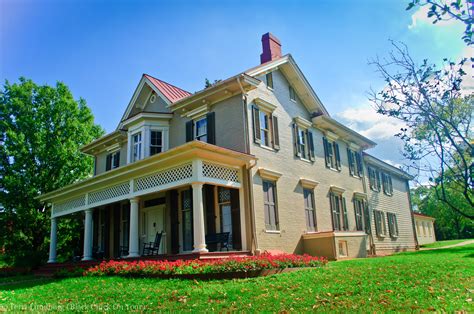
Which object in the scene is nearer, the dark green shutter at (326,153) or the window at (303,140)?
the window at (303,140)

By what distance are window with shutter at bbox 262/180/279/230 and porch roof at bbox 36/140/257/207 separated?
1422 millimetres

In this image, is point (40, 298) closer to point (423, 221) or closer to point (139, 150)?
point (139, 150)

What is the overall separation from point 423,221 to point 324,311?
126 feet

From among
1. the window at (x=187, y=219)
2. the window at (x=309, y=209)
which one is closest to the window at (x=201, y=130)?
A: the window at (x=187, y=219)

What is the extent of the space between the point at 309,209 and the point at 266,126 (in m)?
4.47

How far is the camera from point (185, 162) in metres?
12.1

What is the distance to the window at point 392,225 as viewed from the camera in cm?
2525

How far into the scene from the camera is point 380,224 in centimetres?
2402

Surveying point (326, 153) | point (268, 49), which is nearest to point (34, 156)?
point (268, 49)

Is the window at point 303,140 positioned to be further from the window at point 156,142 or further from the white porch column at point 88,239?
the white porch column at point 88,239

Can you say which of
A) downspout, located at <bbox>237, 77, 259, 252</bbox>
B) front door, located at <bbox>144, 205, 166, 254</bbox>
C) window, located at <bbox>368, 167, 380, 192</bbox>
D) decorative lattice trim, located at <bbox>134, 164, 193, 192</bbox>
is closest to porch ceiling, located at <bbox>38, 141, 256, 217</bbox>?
decorative lattice trim, located at <bbox>134, 164, 193, 192</bbox>

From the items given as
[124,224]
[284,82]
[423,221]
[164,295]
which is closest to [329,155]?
[284,82]

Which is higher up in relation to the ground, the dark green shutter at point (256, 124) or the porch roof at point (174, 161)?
the dark green shutter at point (256, 124)

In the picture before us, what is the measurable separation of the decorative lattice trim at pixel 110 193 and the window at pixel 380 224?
1582cm
